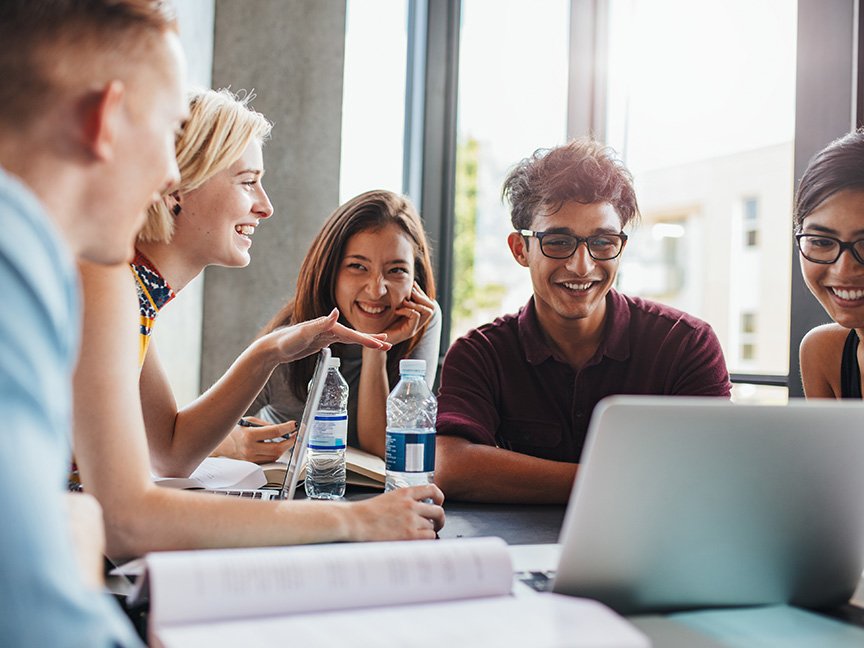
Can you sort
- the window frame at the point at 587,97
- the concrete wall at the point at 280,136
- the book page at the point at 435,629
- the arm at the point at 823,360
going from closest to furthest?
1. the book page at the point at 435,629
2. the arm at the point at 823,360
3. the window frame at the point at 587,97
4. the concrete wall at the point at 280,136

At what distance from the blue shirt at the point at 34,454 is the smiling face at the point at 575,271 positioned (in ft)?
4.20

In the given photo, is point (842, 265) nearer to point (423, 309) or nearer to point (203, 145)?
point (423, 309)

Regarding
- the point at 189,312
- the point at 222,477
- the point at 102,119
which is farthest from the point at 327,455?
the point at 189,312

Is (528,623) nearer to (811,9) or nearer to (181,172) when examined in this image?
(181,172)

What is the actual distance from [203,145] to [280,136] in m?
2.09

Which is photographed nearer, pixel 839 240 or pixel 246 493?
pixel 246 493

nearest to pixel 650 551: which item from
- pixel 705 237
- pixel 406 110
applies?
pixel 406 110

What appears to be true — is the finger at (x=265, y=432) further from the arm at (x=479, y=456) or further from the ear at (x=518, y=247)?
the ear at (x=518, y=247)

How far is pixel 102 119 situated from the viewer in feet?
2.05

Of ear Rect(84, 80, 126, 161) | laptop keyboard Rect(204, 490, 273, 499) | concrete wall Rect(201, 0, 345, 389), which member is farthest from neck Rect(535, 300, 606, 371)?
concrete wall Rect(201, 0, 345, 389)

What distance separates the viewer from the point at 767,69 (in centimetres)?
224

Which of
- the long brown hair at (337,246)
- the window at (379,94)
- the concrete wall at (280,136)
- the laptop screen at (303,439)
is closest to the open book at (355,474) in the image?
the laptop screen at (303,439)

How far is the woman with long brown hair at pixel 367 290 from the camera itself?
209 cm

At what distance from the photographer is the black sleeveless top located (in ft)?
4.78
